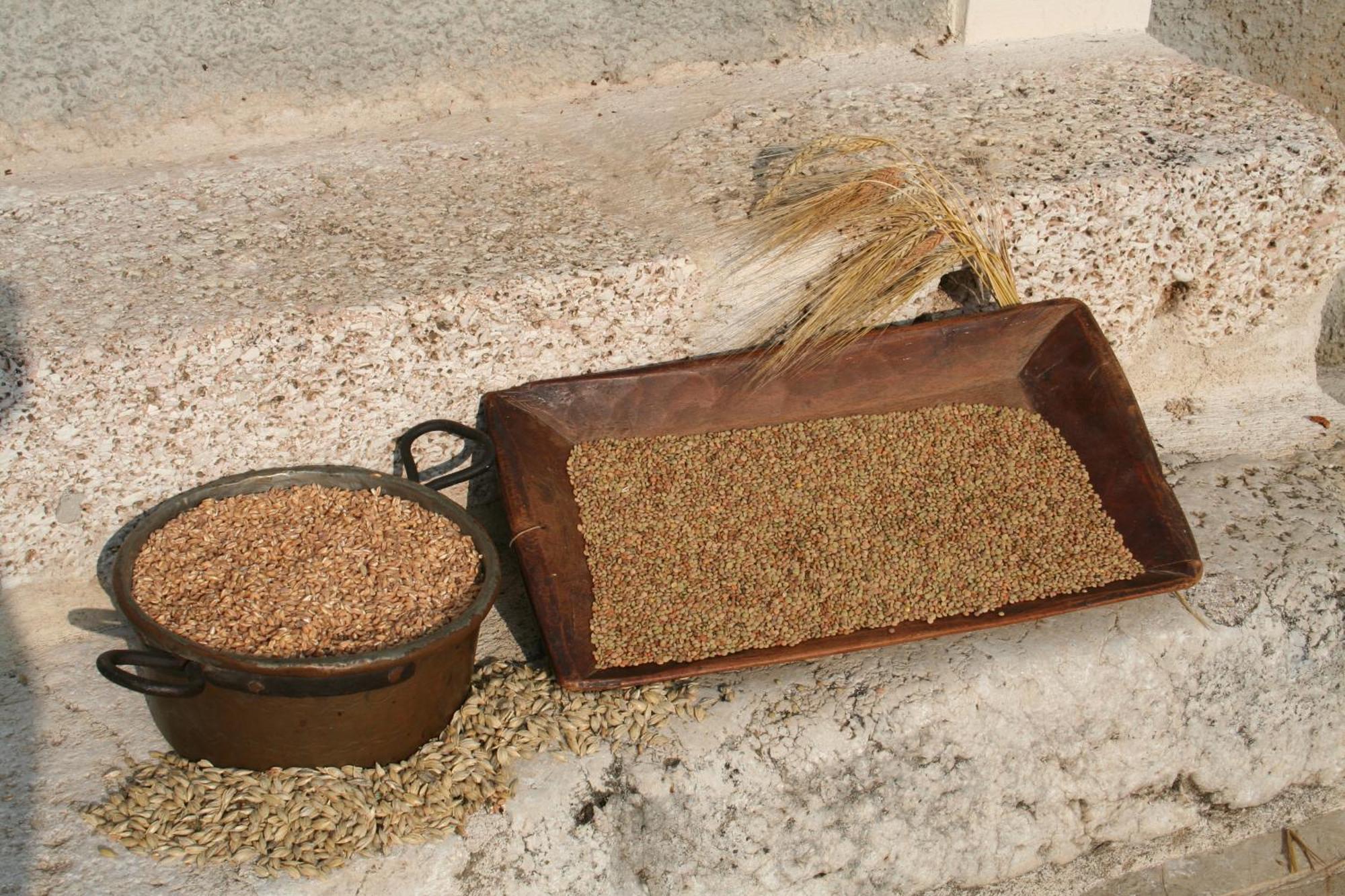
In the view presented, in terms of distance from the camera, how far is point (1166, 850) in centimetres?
249

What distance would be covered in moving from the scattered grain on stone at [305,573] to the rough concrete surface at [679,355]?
0.73 ft

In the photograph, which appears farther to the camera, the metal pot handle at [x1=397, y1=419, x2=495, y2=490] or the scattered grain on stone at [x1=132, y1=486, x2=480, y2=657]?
the metal pot handle at [x1=397, y1=419, x2=495, y2=490]

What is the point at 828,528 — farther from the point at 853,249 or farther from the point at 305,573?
the point at 305,573

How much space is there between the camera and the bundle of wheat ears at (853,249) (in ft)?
8.45

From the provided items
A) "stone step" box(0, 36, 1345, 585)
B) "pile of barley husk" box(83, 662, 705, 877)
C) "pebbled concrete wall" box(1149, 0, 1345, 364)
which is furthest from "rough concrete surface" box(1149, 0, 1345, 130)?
"pile of barley husk" box(83, 662, 705, 877)

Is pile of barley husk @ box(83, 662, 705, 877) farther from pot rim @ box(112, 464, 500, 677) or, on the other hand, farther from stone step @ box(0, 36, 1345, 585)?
stone step @ box(0, 36, 1345, 585)

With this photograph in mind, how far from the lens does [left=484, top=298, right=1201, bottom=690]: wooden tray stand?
7.11 ft

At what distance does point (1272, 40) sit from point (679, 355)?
2122mm

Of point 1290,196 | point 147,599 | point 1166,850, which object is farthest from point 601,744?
point 1290,196

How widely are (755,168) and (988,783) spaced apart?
54.8 inches

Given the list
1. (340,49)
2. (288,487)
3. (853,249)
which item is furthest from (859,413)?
(340,49)

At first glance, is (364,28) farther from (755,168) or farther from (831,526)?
(831,526)

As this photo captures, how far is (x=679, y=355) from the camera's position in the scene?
2629 mm

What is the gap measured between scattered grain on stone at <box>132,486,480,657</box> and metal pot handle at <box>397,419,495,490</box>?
12cm
